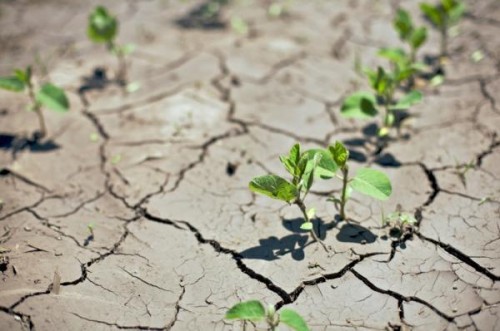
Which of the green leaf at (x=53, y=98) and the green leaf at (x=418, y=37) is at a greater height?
the green leaf at (x=418, y=37)

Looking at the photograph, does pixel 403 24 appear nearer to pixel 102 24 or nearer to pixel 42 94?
pixel 102 24

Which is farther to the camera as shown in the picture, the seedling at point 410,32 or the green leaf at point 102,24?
the green leaf at point 102,24

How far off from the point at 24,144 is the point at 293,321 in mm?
2146

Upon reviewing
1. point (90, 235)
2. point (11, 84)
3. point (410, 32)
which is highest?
point (410, 32)

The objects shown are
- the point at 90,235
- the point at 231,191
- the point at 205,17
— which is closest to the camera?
the point at 90,235

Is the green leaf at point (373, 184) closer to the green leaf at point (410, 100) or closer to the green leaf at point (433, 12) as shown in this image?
the green leaf at point (410, 100)

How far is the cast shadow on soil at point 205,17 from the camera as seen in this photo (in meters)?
4.19

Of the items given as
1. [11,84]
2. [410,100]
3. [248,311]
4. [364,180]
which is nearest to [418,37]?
[410,100]

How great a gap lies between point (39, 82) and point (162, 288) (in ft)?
7.46

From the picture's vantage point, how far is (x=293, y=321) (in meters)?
1.63

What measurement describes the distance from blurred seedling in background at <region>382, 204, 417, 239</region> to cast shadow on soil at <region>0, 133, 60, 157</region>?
207 cm

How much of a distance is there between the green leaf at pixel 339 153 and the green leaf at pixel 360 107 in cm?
68

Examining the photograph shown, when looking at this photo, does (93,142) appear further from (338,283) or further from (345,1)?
(345,1)

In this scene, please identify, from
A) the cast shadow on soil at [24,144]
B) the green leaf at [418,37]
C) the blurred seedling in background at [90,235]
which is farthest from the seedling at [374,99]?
the cast shadow on soil at [24,144]
